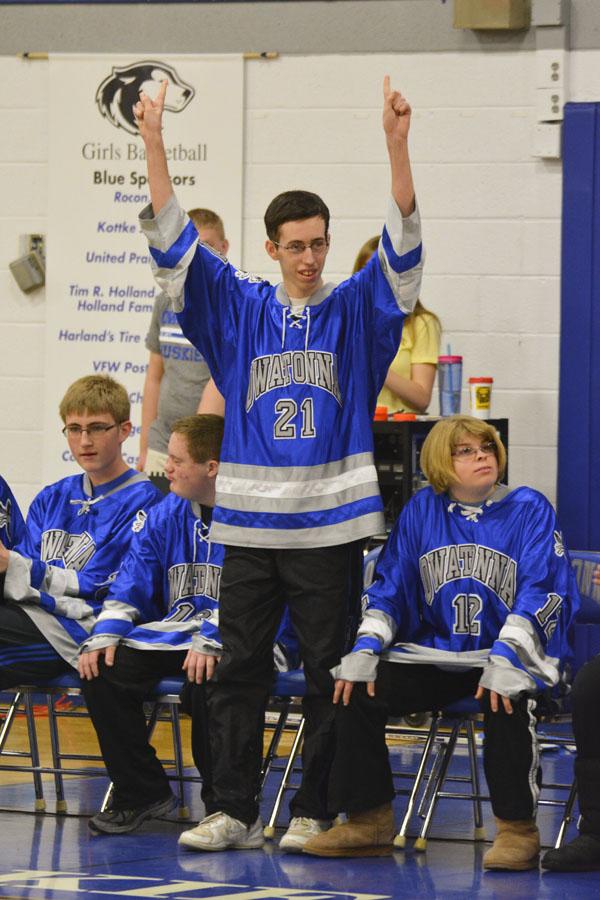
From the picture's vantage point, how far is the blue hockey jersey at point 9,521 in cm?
520

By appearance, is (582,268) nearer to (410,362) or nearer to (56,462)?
(410,362)

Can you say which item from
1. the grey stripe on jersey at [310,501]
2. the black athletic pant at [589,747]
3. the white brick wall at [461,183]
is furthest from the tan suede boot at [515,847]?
the white brick wall at [461,183]

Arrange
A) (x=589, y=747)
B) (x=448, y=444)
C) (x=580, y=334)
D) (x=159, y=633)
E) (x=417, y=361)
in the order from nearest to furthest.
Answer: (x=589, y=747)
(x=448, y=444)
(x=159, y=633)
(x=417, y=361)
(x=580, y=334)

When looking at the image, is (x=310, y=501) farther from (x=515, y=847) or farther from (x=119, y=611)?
(x=515, y=847)

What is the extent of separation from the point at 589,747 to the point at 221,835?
3.26 ft

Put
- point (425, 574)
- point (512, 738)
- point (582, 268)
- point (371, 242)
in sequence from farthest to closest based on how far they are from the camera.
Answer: point (582, 268) → point (371, 242) → point (425, 574) → point (512, 738)

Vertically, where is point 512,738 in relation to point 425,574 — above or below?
below

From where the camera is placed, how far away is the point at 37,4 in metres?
7.15

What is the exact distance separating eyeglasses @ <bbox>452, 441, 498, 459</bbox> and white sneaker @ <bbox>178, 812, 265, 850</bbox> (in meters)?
1.18

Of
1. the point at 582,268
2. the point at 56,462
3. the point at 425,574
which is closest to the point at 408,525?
the point at 425,574

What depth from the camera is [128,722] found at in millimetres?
4594

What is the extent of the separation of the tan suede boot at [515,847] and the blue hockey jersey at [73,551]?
1351 millimetres

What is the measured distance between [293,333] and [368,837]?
4.46 feet

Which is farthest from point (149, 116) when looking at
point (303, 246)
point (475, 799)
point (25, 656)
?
point (475, 799)
